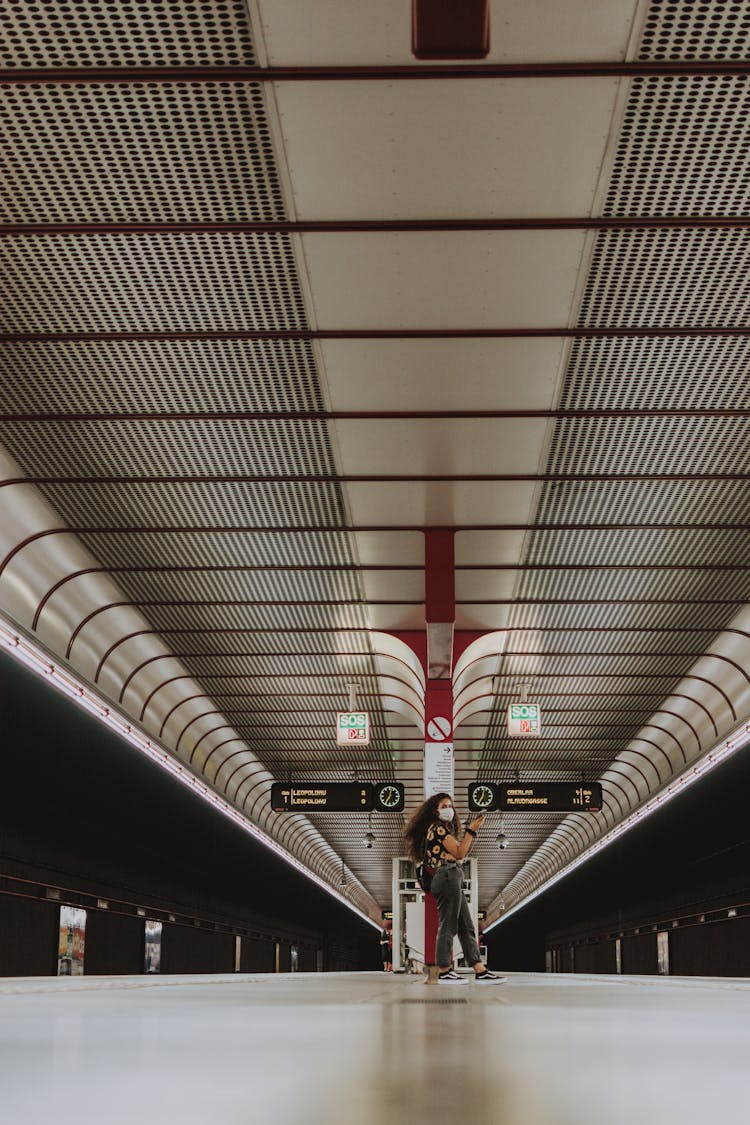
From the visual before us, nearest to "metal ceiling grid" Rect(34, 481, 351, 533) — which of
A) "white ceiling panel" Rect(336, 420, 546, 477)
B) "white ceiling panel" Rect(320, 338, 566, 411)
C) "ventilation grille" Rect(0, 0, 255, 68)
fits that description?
"white ceiling panel" Rect(336, 420, 546, 477)

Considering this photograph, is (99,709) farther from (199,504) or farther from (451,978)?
(451,978)

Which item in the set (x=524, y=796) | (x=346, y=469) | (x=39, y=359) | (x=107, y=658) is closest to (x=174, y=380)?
(x=39, y=359)

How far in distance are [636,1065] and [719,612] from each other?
656 inches

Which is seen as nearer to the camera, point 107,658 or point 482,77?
point 482,77

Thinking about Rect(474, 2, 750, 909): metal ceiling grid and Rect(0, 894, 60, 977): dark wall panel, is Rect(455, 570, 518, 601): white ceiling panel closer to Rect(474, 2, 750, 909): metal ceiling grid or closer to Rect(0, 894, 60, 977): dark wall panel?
Rect(474, 2, 750, 909): metal ceiling grid

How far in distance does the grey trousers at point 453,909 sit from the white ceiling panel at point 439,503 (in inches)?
187

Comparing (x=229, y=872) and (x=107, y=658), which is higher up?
(x=107, y=658)

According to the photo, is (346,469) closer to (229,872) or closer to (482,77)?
(482,77)

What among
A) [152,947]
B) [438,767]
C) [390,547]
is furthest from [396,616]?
[152,947]

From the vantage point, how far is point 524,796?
27016 mm

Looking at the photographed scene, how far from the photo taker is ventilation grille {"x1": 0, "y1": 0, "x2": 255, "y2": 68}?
7.10 meters

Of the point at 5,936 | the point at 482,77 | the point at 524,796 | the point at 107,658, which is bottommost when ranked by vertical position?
the point at 5,936

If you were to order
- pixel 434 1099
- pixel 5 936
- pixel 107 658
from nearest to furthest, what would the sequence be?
pixel 434 1099 < pixel 5 936 < pixel 107 658

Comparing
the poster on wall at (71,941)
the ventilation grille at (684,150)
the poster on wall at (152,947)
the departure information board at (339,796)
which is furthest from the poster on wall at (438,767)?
the poster on wall at (152,947)
